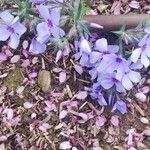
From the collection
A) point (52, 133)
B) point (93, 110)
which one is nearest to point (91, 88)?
point (93, 110)

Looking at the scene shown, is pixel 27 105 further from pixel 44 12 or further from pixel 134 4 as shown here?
pixel 134 4

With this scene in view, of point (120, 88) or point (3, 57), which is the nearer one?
point (120, 88)

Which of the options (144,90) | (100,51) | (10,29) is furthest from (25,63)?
(144,90)

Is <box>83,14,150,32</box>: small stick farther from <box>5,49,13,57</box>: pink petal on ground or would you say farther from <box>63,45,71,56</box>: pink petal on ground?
<box>5,49,13,57</box>: pink petal on ground

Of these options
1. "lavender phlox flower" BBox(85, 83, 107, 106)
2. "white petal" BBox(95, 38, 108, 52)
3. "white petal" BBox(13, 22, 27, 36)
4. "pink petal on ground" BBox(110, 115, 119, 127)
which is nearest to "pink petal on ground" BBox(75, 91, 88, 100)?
"lavender phlox flower" BBox(85, 83, 107, 106)

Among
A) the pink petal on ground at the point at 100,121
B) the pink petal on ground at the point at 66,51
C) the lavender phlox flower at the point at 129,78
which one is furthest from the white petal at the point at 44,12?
the pink petal on ground at the point at 100,121

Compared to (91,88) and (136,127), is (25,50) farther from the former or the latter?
(136,127)
